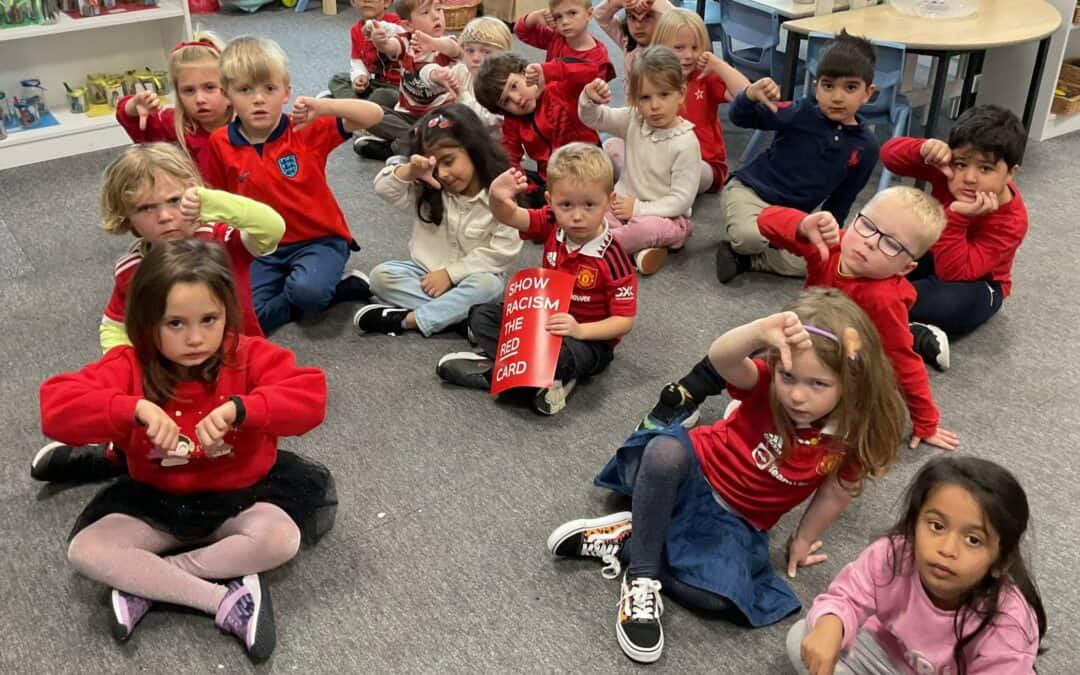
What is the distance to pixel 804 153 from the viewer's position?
3.16 meters

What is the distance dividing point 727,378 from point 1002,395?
1141 millimetres

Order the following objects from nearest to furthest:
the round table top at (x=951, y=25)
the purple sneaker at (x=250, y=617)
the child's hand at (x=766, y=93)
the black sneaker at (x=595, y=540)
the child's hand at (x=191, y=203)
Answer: the purple sneaker at (x=250, y=617), the black sneaker at (x=595, y=540), the child's hand at (x=191, y=203), the child's hand at (x=766, y=93), the round table top at (x=951, y=25)

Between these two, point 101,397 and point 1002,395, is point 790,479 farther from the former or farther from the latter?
point 101,397

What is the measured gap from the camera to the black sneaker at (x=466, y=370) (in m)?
2.61

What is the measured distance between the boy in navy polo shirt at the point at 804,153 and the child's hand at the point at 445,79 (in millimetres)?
1020

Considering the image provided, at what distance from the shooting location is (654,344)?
112 inches

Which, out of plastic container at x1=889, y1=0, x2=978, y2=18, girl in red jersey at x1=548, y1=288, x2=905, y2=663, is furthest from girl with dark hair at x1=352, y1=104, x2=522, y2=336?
plastic container at x1=889, y1=0, x2=978, y2=18

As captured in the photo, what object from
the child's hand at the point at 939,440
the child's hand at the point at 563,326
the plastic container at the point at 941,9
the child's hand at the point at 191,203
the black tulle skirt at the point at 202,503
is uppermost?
the child's hand at the point at 191,203

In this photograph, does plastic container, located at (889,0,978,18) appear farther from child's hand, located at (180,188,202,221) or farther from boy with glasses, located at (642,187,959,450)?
child's hand, located at (180,188,202,221)

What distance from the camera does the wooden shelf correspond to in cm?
386

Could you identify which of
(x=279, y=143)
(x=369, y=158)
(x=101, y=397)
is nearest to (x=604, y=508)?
(x=101, y=397)

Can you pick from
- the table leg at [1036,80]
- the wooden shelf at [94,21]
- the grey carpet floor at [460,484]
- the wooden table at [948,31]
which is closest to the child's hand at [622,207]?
the grey carpet floor at [460,484]

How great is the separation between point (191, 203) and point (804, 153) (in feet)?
6.15

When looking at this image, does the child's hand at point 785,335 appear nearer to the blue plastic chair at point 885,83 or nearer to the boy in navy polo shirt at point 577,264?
the boy in navy polo shirt at point 577,264
